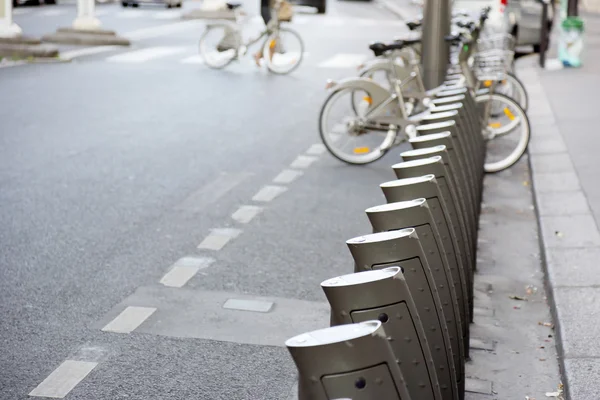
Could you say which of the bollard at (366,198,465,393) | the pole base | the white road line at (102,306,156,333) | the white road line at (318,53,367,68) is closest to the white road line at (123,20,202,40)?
the pole base

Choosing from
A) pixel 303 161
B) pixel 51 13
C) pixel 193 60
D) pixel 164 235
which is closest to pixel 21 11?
pixel 51 13

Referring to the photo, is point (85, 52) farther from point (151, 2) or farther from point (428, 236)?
point (428, 236)

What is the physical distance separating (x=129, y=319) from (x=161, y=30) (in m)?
25.1

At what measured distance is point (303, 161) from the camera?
438 inches

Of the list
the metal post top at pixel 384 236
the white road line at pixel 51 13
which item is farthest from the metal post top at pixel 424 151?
the white road line at pixel 51 13

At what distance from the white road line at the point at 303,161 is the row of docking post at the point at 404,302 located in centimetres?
479

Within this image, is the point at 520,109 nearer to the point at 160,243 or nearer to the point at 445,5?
the point at 445,5

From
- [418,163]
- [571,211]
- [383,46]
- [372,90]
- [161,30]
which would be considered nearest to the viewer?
[418,163]

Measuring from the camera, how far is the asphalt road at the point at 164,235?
17.2 ft

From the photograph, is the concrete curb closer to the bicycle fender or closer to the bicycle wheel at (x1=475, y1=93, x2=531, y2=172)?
the bicycle wheel at (x1=475, y1=93, x2=531, y2=172)

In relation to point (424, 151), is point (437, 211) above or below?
below

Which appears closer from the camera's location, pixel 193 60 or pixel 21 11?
pixel 193 60

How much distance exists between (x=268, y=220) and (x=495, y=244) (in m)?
1.70

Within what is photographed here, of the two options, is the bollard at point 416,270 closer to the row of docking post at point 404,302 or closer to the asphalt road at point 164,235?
the row of docking post at point 404,302
